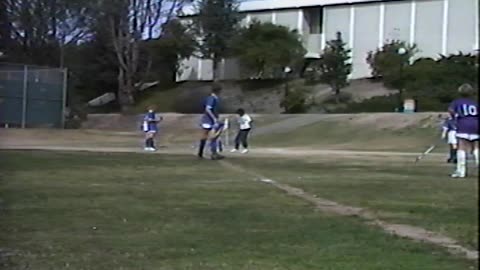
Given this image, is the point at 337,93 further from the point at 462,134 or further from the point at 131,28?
the point at 462,134

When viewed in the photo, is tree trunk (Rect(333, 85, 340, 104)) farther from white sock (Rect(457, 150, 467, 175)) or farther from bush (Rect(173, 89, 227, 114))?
white sock (Rect(457, 150, 467, 175))

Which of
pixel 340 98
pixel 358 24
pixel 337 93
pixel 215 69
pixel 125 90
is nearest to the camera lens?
pixel 340 98

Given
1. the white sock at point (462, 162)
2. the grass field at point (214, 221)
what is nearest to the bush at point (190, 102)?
the white sock at point (462, 162)

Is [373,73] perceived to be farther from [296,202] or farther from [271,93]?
[296,202]

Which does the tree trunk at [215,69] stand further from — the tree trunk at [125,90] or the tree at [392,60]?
the tree at [392,60]

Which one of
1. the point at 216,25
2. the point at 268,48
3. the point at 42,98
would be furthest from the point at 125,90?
the point at 42,98

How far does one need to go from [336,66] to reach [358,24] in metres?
9.06

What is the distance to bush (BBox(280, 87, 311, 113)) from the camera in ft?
208

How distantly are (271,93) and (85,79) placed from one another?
14.3 metres

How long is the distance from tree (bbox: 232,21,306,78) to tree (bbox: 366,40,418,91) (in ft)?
23.2

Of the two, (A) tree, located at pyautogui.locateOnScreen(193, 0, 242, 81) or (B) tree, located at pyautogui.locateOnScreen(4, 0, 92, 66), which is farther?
(A) tree, located at pyautogui.locateOnScreen(193, 0, 242, 81)

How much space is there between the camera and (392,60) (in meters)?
62.6

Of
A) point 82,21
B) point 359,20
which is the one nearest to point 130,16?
point 82,21

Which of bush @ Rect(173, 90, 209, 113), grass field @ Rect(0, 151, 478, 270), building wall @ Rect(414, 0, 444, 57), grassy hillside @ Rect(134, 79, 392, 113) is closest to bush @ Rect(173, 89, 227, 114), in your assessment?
bush @ Rect(173, 90, 209, 113)
